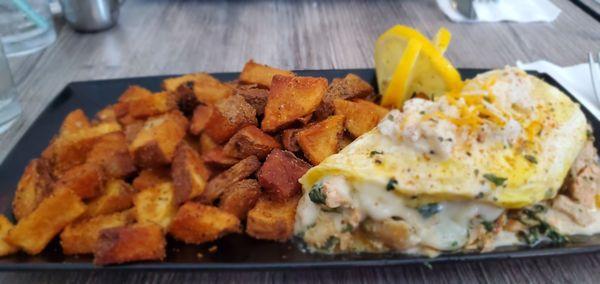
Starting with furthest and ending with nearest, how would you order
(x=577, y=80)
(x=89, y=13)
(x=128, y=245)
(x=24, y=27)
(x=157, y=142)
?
(x=89, y=13), (x=24, y=27), (x=577, y=80), (x=157, y=142), (x=128, y=245)

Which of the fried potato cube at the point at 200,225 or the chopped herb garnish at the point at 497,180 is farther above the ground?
the chopped herb garnish at the point at 497,180

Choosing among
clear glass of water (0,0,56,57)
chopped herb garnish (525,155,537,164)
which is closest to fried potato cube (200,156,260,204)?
chopped herb garnish (525,155,537,164)

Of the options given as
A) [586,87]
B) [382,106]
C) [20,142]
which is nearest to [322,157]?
[382,106]

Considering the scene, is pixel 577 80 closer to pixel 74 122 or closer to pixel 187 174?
pixel 187 174

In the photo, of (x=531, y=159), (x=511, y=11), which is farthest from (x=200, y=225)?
(x=511, y=11)

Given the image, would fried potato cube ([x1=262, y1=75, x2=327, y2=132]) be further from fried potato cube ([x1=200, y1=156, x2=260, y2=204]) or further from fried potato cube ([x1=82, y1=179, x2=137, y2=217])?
fried potato cube ([x1=82, y1=179, x2=137, y2=217])

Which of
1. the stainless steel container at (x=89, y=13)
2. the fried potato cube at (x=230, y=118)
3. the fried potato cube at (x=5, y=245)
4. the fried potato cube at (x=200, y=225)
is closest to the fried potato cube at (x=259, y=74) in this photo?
the fried potato cube at (x=230, y=118)

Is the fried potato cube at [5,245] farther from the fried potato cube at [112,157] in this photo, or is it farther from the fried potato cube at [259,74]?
the fried potato cube at [259,74]
